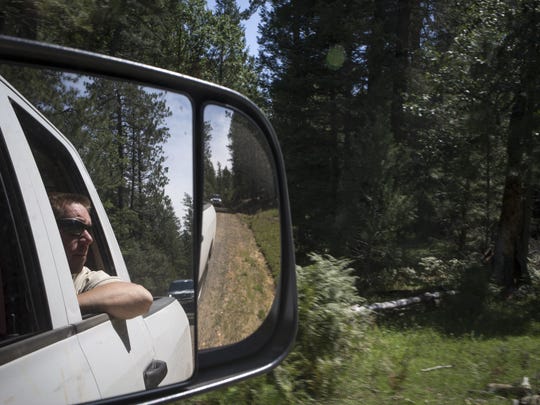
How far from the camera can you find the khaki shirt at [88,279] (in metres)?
1.44

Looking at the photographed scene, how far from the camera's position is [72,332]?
1.37 m

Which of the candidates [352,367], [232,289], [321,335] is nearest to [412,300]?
[352,367]

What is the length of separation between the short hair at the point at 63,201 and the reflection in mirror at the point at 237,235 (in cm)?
31

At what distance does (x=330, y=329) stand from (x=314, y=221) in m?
15.9

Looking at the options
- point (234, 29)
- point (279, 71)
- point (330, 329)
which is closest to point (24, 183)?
point (330, 329)

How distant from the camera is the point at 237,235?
168cm

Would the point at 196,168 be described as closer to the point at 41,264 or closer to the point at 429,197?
the point at 41,264

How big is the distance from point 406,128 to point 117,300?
21.0 m

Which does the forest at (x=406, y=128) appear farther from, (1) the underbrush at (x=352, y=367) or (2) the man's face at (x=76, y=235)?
(2) the man's face at (x=76, y=235)

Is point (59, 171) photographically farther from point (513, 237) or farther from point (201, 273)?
point (513, 237)

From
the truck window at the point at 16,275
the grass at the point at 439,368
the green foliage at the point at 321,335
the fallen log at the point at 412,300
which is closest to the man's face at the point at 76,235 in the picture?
the truck window at the point at 16,275

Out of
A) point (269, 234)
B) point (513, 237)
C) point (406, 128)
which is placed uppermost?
point (406, 128)

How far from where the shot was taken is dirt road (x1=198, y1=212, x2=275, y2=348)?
5.08 feet

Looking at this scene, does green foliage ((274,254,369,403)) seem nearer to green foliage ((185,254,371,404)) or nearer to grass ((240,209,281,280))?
green foliage ((185,254,371,404))
